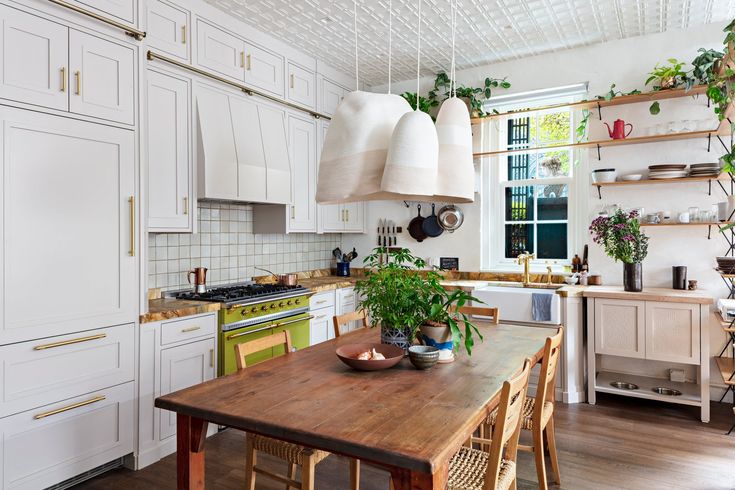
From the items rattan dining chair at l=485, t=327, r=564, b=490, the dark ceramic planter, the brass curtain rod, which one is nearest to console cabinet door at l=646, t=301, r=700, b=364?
the dark ceramic planter

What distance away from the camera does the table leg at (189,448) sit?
1.66m

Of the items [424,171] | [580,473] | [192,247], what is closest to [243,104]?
[192,247]

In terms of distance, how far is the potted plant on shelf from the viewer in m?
3.81

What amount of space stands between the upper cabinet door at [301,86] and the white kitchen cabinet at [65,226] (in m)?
1.89

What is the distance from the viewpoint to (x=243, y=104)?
12.7 ft

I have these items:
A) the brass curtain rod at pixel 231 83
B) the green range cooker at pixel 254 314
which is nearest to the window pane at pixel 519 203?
the brass curtain rod at pixel 231 83

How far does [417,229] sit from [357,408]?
12.1 ft

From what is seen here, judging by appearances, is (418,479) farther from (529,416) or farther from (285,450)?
(529,416)

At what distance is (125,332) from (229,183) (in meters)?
1.36

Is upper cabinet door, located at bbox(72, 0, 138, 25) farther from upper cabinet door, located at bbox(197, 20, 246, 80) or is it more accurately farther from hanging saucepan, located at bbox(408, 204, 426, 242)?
hanging saucepan, located at bbox(408, 204, 426, 242)

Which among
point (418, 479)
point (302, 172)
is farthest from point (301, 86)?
point (418, 479)

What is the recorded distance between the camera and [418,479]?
1304 mm

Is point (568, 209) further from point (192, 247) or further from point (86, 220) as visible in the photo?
point (86, 220)

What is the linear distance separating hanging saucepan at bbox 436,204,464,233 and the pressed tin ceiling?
1463 millimetres
